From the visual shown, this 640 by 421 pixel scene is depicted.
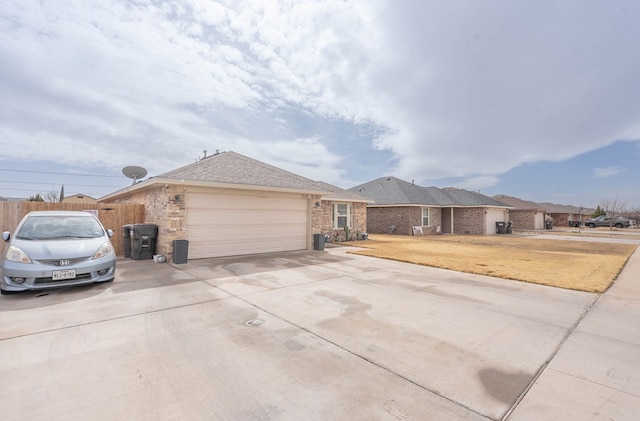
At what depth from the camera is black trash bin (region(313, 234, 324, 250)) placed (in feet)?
40.1

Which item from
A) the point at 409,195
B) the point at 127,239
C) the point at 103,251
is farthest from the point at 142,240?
the point at 409,195

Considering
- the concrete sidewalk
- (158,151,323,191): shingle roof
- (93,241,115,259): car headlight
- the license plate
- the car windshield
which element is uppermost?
(158,151,323,191): shingle roof

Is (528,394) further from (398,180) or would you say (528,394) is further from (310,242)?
(398,180)

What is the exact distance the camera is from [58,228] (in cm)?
627

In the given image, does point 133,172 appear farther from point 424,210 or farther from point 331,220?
point 424,210

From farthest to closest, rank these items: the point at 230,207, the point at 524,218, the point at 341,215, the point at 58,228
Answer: the point at 524,218 < the point at 341,215 < the point at 230,207 < the point at 58,228

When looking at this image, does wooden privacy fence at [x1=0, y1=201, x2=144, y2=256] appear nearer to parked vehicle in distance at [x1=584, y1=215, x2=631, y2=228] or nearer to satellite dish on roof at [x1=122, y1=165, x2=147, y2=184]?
satellite dish on roof at [x1=122, y1=165, x2=147, y2=184]

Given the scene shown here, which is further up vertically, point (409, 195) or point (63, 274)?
point (409, 195)

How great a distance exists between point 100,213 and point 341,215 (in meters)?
11.8

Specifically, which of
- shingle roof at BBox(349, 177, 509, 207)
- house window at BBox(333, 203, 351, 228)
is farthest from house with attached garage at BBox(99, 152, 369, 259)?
shingle roof at BBox(349, 177, 509, 207)

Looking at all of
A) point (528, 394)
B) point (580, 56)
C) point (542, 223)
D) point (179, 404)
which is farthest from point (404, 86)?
point (542, 223)

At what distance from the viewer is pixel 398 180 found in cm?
2666

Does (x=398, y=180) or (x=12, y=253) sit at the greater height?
(x=398, y=180)

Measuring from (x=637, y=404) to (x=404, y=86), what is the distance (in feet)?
40.9
